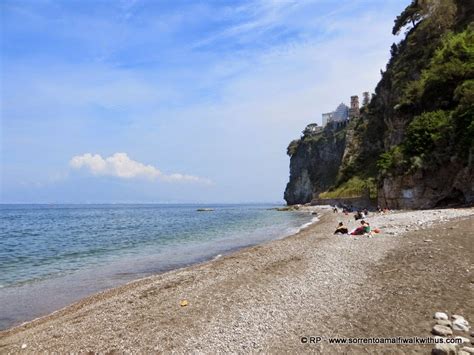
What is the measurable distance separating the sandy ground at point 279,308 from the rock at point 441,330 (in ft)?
0.47

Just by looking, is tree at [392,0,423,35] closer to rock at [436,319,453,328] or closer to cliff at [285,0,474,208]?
cliff at [285,0,474,208]

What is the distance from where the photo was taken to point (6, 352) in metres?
8.32

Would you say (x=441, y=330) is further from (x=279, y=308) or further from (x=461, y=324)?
(x=279, y=308)

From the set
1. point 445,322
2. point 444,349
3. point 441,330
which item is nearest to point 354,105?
point 445,322

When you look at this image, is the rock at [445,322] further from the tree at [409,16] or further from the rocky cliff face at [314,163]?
the rocky cliff face at [314,163]

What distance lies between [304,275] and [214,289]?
9.39 ft

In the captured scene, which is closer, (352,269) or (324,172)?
(352,269)

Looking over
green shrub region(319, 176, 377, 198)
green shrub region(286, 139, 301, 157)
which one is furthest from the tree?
green shrub region(286, 139, 301, 157)

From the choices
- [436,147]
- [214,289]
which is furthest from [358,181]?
[214,289]

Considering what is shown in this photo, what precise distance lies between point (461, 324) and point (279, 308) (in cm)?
374

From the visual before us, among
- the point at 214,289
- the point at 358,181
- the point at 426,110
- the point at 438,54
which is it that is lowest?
the point at 214,289

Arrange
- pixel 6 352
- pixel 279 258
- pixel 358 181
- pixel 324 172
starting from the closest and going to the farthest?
pixel 6 352, pixel 279 258, pixel 358 181, pixel 324 172

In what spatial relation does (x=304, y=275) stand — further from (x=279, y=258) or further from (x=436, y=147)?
(x=436, y=147)

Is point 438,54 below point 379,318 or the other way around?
the other way around
